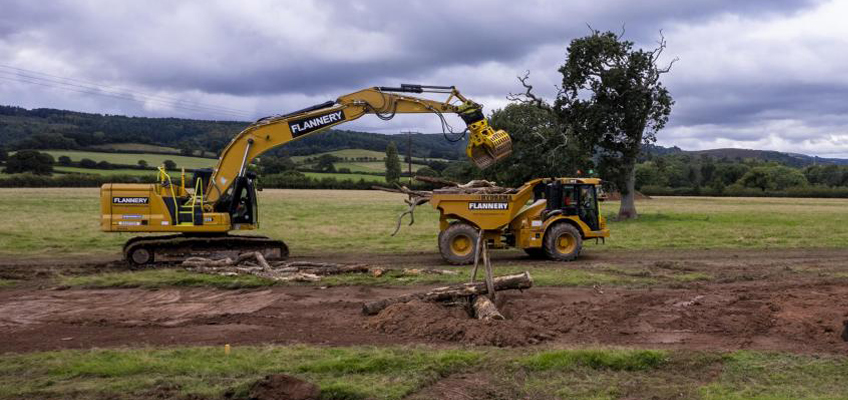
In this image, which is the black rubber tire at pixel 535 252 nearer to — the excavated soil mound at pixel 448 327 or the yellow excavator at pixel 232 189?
the yellow excavator at pixel 232 189

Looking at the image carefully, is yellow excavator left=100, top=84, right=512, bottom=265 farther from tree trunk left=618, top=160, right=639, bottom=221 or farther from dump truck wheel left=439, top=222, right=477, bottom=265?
tree trunk left=618, top=160, right=639, bottom=221

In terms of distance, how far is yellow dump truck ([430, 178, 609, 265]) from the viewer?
18.2 meters

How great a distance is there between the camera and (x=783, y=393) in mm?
7516

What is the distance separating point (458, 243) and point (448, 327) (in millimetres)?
8388

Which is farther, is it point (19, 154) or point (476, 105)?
point (19, 154)

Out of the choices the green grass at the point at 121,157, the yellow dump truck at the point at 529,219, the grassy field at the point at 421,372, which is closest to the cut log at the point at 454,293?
the grassy field at the point at 421,372

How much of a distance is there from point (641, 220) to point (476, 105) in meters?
18.6

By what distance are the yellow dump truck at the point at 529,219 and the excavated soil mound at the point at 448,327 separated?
24.0 feet

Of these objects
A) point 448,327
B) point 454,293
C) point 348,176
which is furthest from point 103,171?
point 448,327

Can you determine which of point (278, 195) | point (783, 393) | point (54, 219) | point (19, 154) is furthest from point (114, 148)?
point (783, 393)

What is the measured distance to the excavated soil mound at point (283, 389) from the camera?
713 cm

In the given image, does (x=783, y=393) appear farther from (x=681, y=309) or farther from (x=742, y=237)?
(x=742, y=237)

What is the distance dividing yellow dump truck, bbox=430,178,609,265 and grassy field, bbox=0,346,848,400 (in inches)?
364

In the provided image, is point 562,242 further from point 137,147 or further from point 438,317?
point 137,147
